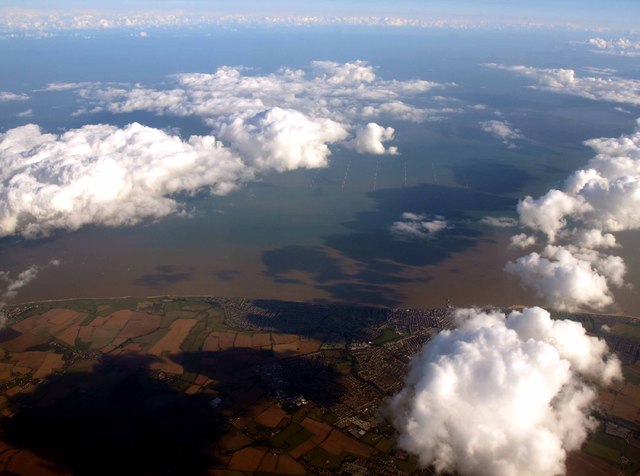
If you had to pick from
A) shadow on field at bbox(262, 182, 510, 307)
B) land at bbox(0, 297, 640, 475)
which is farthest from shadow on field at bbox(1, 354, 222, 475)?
shadow on field at bbox(262, 182, 510, 307)

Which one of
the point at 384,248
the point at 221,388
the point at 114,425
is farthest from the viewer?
the point at 384,248

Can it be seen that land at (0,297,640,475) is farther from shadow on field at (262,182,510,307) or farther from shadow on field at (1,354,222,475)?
shadow on field at (262,182,510,307)

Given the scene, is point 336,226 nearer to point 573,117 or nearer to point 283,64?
point 573,117

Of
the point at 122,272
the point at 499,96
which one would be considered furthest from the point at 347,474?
the point at 499,96

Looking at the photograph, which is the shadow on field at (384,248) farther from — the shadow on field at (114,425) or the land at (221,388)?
the shadow on field at (114,425)

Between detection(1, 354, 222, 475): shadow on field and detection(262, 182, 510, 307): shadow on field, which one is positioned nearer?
detection(1, 354, 222, 475): shadow on field

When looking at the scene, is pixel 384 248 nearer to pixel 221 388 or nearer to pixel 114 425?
pixel 221 388

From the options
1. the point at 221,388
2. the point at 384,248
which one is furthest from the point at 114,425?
the point at 384,248

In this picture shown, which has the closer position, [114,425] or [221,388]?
[114,425]
